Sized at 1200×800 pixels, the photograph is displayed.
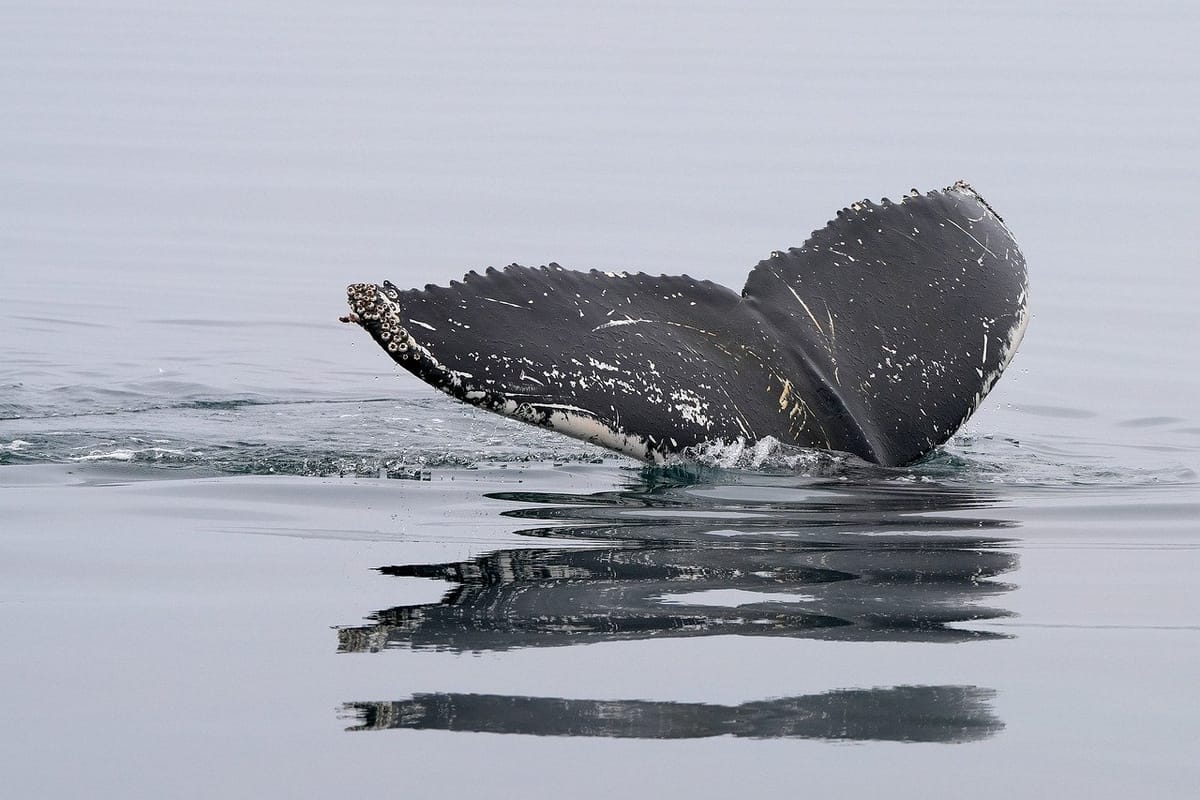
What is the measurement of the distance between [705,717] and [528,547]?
182 centimetres

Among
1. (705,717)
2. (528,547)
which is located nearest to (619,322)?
(528,547)

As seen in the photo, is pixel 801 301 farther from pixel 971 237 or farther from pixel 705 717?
pixel 705 717

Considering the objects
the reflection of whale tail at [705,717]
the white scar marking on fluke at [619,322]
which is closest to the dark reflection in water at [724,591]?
the reflection of whale tail at [705,717]

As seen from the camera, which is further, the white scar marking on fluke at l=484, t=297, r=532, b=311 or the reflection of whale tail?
the white scar marking on fluke at l=484, t=297, r=532, b=311

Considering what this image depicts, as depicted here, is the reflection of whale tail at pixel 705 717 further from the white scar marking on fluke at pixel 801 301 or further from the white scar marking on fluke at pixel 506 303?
the white scar marking on fluke at pixel 801 301

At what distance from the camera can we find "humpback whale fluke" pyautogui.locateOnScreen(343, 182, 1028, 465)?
6.07 meters

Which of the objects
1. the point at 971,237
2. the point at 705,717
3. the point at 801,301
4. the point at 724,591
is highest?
the point at 971,237

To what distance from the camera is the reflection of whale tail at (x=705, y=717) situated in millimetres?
3848

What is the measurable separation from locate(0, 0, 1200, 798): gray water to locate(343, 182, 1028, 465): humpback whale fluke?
250mm

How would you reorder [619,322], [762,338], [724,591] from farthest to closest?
1. [762,338]
2. [619,322]
3. [724,591]

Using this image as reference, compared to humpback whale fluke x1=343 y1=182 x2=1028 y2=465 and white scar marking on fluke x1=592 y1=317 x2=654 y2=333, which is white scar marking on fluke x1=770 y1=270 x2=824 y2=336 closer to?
humpback whale fluke x1=343 y1=182 x2=1028 y2=465

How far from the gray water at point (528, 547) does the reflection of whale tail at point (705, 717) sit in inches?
0.4

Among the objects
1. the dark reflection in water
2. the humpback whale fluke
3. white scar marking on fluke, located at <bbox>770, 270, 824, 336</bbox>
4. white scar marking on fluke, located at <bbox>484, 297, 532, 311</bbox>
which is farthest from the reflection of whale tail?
white scar marking on fluke, located at <bbox>770, 270, 824, 336</bbox>

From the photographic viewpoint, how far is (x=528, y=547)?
18.8 ft
